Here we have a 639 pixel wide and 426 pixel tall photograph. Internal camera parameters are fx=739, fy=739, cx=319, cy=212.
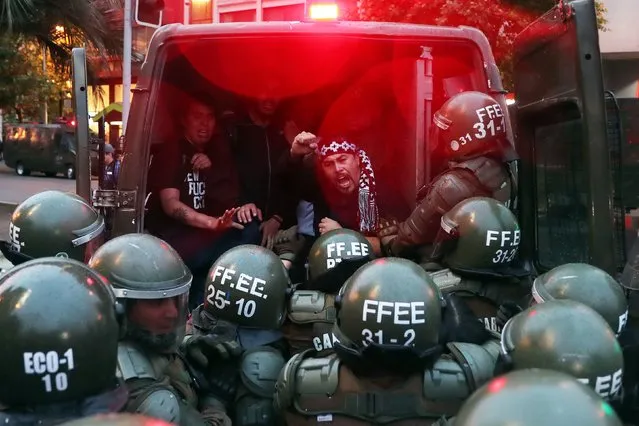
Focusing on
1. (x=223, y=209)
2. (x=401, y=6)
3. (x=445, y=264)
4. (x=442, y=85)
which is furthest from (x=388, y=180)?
(x=401, y=6)

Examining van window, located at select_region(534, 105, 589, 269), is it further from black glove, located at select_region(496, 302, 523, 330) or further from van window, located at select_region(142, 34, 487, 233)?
van window, located at select_region(142, 34, 487, 233)

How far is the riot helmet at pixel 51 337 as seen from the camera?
2115mm

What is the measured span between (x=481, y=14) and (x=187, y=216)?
9.58 metres

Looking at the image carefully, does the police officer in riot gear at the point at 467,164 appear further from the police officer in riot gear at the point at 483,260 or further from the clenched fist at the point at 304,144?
the clenched fist at the point at 304,144

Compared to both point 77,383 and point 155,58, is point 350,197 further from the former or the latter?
point 77,383

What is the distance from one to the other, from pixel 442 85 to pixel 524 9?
Answer: 9125mm

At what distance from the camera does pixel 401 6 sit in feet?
45.9

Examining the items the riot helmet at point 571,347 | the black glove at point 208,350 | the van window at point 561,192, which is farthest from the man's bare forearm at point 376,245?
the riot helmet at point 571,347

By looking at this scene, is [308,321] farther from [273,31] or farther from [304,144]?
[273,31]

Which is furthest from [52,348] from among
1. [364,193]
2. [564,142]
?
[364,193]

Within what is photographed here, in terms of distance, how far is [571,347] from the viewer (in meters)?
2.33

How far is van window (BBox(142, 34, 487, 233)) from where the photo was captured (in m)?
5.15

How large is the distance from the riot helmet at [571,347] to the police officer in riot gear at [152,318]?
1170 millimetres

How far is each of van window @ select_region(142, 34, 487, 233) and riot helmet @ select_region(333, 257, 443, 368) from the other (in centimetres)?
234
